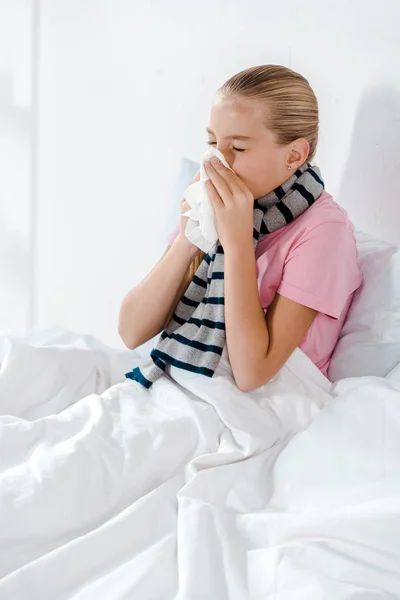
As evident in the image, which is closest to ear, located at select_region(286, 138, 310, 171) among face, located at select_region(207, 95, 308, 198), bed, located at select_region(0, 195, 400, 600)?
face, located at select_region(207, 95, 308, 198)

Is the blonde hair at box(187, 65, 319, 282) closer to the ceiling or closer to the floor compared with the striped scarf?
closer to the ceiling

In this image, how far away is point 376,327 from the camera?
1.33 metres

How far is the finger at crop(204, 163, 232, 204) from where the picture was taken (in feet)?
4.16

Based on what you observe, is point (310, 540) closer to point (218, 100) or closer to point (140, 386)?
point (140, 386)

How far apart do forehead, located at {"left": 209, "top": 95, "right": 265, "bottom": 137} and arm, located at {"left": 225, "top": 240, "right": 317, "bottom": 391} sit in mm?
182

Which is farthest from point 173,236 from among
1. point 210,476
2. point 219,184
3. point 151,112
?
point 151,112

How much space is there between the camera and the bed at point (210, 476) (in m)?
0.92

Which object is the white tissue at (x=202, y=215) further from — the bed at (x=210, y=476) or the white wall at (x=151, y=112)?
the white wall at (x=151, y=112)

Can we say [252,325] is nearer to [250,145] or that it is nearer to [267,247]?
[267,247]

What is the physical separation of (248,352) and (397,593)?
45cm

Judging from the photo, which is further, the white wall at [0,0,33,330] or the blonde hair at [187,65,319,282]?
the white wall at [0,0,33,330]

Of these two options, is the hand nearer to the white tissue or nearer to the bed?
the white tissue

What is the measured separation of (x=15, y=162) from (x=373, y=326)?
1.44 meters

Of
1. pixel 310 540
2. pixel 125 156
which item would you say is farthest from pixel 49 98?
pixel 310 540
